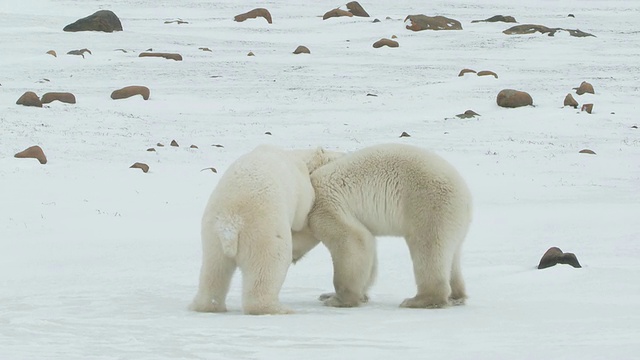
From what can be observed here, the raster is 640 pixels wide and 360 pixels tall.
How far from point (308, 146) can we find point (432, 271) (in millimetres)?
12611

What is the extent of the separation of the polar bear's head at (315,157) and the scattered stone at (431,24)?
3402 centimetres

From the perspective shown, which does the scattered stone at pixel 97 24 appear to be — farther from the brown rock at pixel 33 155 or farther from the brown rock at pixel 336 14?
the brown rock at pixel 33 155

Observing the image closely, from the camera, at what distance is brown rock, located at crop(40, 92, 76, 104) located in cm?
2217

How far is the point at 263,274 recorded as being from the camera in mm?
6426

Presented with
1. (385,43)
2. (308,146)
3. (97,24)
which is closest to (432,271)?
(308,146)

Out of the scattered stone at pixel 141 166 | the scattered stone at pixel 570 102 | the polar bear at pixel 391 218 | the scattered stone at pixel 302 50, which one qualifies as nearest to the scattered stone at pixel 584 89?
the scattered stone at pixel 570 102

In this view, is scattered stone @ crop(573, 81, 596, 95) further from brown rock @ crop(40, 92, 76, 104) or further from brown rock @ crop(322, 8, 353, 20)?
brown rock @ crop(322, 8, 353, 20)

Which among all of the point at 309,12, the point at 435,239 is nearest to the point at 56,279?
the point at 435,239

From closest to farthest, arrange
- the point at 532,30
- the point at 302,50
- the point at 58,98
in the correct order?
the point at 58,98 < the point at 302,50 < the point at 532,30

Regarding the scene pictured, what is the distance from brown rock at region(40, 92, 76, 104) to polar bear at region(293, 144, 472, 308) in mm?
15713

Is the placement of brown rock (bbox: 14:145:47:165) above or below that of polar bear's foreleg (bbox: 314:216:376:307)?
below

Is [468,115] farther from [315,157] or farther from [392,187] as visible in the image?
[392,187]

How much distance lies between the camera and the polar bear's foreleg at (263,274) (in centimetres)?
640

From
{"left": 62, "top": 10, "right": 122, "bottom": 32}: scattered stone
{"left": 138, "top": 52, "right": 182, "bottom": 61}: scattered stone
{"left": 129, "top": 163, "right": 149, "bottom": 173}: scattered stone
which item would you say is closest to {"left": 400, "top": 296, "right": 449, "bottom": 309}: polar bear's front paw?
{"left": 129, "top": 163, "right": 149, "bottom": 173}: scattered stone
